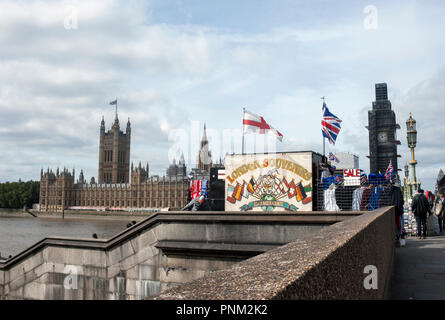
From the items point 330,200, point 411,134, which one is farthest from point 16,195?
point 330,200

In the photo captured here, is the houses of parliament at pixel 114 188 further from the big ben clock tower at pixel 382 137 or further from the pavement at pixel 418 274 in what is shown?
the pavement at pixel 418 274

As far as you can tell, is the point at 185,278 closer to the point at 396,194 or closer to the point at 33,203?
the point at 396,194

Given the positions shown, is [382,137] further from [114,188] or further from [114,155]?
[114,155]

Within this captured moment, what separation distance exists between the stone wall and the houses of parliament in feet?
361

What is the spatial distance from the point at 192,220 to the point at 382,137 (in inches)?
5542

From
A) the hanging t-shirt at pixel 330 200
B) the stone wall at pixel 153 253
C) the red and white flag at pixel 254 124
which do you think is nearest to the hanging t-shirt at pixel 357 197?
the hanging t-shirt at pixel 330 200

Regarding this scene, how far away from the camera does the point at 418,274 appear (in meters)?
8.27

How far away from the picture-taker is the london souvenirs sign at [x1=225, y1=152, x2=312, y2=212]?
16766 millimetres

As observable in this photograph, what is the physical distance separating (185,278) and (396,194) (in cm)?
789

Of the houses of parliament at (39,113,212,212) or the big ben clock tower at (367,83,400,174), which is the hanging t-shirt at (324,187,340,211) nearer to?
the houses of parliament at (39,113,212,212)

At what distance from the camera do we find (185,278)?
9.85m

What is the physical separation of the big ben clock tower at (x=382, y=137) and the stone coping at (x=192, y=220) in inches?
5236

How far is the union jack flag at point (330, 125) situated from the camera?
22.2m
